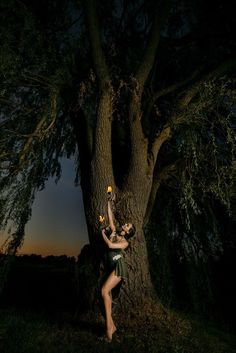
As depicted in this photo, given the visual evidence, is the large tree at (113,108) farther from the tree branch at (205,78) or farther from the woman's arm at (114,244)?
the woman's arm at (114,244)

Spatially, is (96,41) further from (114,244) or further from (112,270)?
(112,270)

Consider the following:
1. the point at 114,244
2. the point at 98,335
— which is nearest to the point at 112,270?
the point at 114,244

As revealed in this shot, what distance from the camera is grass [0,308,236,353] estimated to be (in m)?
6.29

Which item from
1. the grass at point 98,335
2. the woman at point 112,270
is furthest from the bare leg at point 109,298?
the grass at point 98,335

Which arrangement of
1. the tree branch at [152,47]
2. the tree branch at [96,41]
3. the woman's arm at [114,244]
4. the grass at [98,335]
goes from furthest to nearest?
the tree branch at [152,47], the tree branch at [96,41], the woman's arm at [114,244], the grass at [98,335]

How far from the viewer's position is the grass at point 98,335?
629cm

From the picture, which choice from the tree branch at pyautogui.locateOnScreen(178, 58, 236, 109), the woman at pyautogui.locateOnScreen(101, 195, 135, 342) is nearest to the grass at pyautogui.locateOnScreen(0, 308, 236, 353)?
the woman at pyautogui.locateOnScreen(101, 195, 135, 342)

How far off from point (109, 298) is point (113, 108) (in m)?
3.89

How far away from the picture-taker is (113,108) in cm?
890

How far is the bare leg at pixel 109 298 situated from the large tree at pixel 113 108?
42.6 inches

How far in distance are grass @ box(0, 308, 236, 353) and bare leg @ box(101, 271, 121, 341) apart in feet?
0.63

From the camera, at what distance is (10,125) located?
8.18 m

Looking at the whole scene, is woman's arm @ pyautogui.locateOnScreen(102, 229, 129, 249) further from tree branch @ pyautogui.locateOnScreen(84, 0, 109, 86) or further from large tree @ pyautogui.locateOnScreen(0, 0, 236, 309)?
tree branch @ pyautogui.locateOnScreen(84, 0, 109, 86)

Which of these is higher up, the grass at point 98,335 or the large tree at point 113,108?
the large tree at point 113,108
